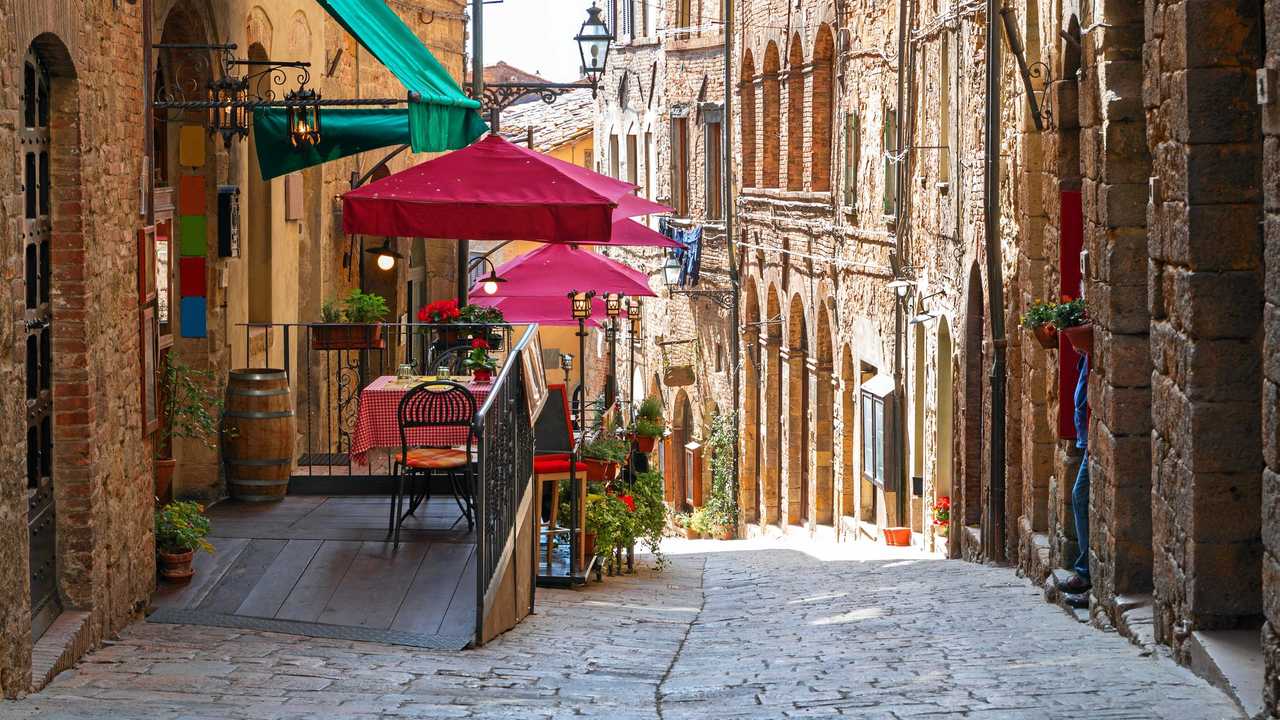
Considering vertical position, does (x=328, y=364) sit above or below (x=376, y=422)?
above

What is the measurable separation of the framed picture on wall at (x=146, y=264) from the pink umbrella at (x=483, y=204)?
2180 mm

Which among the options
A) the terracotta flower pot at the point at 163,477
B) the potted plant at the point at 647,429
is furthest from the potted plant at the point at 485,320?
the terracotta flower pot at the point at 163,477

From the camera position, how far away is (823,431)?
781 inches

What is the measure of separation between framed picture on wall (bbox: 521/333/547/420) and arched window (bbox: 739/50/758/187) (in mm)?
13647

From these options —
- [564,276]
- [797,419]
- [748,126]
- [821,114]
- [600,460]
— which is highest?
[748,126]

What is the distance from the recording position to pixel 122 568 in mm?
7852

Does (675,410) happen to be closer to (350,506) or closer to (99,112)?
(350,506)

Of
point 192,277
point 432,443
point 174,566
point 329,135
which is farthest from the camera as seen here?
point 329,135

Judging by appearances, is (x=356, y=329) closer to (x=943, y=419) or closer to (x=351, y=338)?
(x=351, y=338)

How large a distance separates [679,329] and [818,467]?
27.7 ft

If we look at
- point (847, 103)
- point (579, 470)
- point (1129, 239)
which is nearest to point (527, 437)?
point (579, 470)

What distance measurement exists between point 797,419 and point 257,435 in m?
11.1

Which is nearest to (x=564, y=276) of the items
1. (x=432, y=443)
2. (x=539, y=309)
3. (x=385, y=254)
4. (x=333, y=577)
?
(x=539, y=309)

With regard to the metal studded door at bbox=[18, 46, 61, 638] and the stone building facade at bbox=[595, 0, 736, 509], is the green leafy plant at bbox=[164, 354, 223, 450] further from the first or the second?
the stone building facade at bbox=[595, 0, 736, 509]
